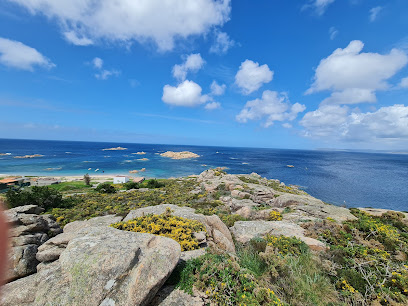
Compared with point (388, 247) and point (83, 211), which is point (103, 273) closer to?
point (388, 247)

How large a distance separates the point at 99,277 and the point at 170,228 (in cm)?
412

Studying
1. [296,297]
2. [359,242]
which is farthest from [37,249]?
[359,242]

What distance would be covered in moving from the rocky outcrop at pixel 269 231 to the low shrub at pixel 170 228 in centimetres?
309

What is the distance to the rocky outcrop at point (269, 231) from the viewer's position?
9.78 metres

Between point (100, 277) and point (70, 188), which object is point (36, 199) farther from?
point (100, 277)

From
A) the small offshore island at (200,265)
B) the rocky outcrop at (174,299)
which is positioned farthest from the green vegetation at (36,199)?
the rocky outcrop at (174,299)

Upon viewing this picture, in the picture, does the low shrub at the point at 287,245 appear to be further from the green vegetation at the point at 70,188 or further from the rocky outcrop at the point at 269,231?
the green vegetation at the point at 70,188

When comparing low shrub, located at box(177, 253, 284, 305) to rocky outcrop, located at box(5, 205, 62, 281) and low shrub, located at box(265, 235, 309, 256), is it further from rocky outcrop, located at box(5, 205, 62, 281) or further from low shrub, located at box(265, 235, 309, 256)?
rocky outcrop, located at box(5, 205, 62, 281)

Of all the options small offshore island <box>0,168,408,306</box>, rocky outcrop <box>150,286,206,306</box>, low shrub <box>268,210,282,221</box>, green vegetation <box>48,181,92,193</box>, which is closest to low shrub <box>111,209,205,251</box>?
small offshore island <box>0,168,408,306</box>

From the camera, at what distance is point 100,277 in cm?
474

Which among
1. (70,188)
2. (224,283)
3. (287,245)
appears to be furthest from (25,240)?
(70,188)

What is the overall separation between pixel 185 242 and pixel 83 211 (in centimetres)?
1635

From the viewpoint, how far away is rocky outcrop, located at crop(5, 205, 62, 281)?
6433mm

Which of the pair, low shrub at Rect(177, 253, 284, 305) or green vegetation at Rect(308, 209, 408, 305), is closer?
low shrub at Rect(177, 253, 284, 305)
